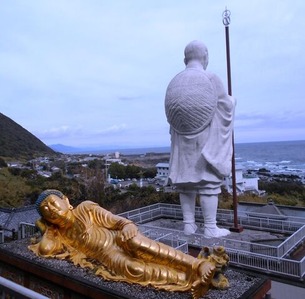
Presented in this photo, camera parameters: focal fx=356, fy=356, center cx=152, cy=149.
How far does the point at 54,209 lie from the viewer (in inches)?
197

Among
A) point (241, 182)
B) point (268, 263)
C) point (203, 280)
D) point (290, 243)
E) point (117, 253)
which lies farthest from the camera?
point (241, 182)

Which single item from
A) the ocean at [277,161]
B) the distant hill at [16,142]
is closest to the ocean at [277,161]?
the ocean at [277,161]

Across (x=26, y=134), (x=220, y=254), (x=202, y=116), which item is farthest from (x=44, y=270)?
(x=26, y=134)

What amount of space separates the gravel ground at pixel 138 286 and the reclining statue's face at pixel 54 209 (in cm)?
62

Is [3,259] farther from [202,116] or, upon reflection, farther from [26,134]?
[26,134]

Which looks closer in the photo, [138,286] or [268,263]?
[138,286]

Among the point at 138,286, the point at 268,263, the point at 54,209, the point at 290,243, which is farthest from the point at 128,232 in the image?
the point at 290,243

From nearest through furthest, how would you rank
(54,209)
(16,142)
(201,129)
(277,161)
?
(54,209), (201,129), (16,142), (277,161)

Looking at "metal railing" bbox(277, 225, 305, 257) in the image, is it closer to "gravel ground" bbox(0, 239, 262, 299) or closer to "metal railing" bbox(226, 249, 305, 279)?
"metal railing" bbox(226, 249, 305, 279)

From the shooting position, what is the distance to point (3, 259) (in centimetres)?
566

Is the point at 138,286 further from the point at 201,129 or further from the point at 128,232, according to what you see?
the point at 201,129

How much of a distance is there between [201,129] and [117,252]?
366 cm

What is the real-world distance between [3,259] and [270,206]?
699 centimetres

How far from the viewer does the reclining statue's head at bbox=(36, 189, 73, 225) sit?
500cm
